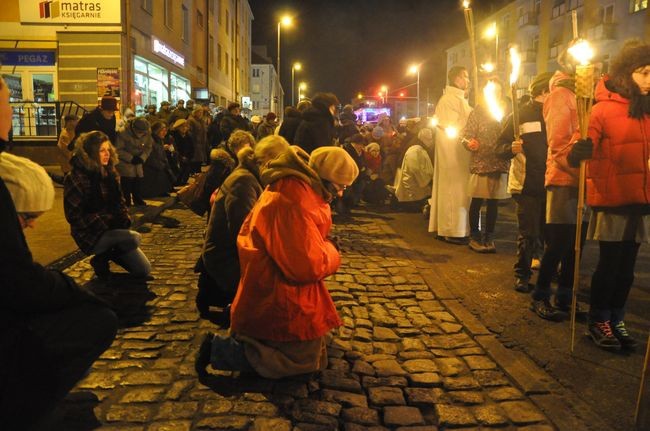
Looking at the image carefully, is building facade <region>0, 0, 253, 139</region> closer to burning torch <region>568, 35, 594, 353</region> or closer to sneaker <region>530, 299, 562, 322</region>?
sneaker <region>530, 299, 562, 322</region>

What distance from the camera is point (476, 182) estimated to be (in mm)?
8125

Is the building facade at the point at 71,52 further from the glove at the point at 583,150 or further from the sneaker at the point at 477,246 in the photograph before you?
the glove at the point at 583,150

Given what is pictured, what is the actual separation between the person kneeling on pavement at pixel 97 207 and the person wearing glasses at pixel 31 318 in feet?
10.8

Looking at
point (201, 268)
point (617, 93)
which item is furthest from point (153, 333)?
point (617, 93)

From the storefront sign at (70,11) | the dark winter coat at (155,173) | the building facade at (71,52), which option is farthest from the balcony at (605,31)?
the dark winter coat at (155,173)

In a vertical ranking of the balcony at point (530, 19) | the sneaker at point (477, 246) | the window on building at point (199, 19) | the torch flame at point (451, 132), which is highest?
the balcony at point (530, 19)

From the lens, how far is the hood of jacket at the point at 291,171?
3.85m

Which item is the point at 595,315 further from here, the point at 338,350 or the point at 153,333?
the point at 153,333

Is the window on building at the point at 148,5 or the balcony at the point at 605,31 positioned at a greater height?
the balcony at the point at 605,31

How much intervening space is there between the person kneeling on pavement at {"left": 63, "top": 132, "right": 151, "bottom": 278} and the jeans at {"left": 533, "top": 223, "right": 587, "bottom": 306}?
406 cm

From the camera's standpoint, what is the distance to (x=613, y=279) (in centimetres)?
465

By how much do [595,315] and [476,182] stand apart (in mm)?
3615

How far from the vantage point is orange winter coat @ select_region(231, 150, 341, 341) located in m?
3.72

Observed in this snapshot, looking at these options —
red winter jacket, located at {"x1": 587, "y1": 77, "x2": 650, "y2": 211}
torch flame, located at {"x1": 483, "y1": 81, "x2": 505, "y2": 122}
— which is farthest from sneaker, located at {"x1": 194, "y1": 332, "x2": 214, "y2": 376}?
torch flame, located at {"x1": 483, "y1": 81, "x2": 505, "y2": 122}
